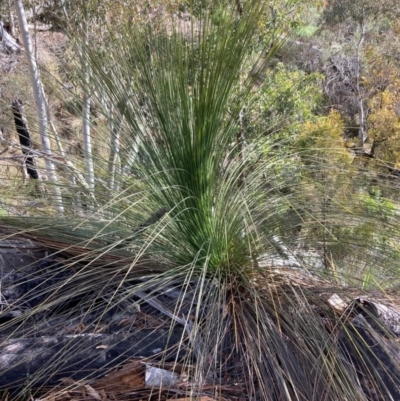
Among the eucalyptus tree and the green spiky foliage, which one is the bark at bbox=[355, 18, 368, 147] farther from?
the green spiky foliage

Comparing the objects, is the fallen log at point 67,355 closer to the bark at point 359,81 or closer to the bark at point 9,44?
the bark at point 9,44

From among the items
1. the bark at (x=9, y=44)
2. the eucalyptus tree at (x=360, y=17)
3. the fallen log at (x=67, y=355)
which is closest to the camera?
the fallen log at (x=67, y=355)

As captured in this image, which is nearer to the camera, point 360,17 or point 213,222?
point 213,222

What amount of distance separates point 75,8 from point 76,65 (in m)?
5.11

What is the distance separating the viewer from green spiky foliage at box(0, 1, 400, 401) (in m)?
1.46

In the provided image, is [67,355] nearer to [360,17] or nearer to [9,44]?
[9,44]

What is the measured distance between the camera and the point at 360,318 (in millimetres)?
1455

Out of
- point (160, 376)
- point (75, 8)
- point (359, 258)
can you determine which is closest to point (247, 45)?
point (359, 258)

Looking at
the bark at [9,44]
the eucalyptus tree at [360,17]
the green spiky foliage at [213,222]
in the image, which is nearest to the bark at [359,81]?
the eucalyptus tree at [360,17]

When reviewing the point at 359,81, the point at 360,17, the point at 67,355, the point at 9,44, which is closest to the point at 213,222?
the point at 67,355

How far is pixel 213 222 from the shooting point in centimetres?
168

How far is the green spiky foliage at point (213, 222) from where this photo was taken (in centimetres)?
146

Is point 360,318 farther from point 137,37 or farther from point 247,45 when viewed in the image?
point 137,37

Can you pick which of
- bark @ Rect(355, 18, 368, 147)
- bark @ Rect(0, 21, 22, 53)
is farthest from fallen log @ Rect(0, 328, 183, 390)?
bark @ Rect(355, 18, 368, 147)
